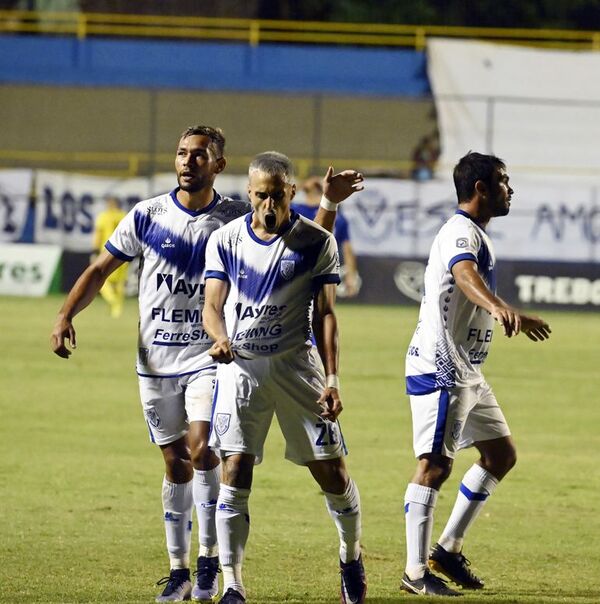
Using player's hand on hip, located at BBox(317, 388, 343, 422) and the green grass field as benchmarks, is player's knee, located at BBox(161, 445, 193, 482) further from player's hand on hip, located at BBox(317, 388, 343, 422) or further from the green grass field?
player's hand on hip, located at BBox(317, 388, 343, 422)

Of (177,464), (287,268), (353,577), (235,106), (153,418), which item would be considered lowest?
(353,577)

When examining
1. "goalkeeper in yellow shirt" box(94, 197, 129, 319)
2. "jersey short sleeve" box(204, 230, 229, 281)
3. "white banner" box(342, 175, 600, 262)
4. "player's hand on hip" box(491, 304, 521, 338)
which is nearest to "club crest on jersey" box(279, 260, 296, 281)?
"jersey short sleeve" box(204, 230, 229, 281)

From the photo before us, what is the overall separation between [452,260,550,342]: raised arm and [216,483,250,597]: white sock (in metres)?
1.44

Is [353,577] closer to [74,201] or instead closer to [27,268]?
[27,268]

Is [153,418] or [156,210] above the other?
[156,210]

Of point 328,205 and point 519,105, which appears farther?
point 519,105

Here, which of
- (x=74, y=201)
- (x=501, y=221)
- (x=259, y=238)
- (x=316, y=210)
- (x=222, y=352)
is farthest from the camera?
(x=74, y=201)

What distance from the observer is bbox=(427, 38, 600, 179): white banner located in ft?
124

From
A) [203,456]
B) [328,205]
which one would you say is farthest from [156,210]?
[203,456]

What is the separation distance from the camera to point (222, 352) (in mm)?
6223

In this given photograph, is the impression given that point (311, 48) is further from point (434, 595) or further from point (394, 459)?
point (434, 595)

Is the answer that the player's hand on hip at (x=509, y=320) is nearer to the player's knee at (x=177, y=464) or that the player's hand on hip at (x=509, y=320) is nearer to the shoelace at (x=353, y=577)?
the shoelace at (x=353, y=577)

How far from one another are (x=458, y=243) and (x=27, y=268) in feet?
84.2

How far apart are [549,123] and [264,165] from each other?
32.8 metres
